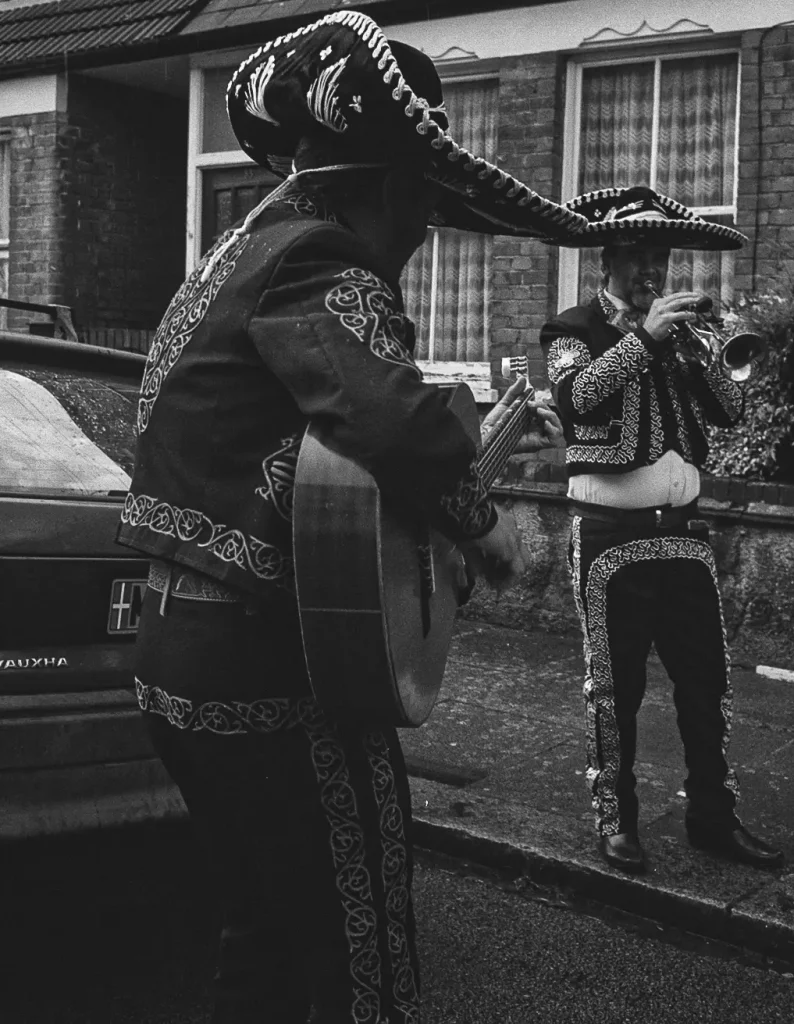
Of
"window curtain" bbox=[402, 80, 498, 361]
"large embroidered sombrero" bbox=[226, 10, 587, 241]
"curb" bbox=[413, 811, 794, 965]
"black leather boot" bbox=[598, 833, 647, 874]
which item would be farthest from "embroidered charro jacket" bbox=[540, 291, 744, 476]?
"window curtain" bbox=[402, 80, 498, 361]

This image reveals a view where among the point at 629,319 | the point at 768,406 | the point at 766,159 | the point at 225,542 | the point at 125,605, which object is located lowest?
the point at 125,605

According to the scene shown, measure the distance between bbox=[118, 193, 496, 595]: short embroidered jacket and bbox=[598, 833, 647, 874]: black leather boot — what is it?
7.26 feet

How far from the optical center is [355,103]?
2.22 metres

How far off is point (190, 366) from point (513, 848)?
8.64 ft

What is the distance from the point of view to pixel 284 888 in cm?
224

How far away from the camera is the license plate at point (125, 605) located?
3523 millimetres

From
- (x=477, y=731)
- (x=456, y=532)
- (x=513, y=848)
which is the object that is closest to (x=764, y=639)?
(x=477, y=731)

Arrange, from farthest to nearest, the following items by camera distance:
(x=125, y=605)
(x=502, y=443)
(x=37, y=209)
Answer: (x=37, y=209) → (x=125, y=605) → (x=502, y=443)


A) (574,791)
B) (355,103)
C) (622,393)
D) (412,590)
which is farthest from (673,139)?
Answer: (412,590)

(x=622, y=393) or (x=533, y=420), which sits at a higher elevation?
(x=622, y=393)

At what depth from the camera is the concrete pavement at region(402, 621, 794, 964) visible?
4043mm

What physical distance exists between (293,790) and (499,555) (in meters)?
0.53

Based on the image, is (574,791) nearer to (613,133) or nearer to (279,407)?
(279,407)

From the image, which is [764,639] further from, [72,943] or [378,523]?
[378,523]
